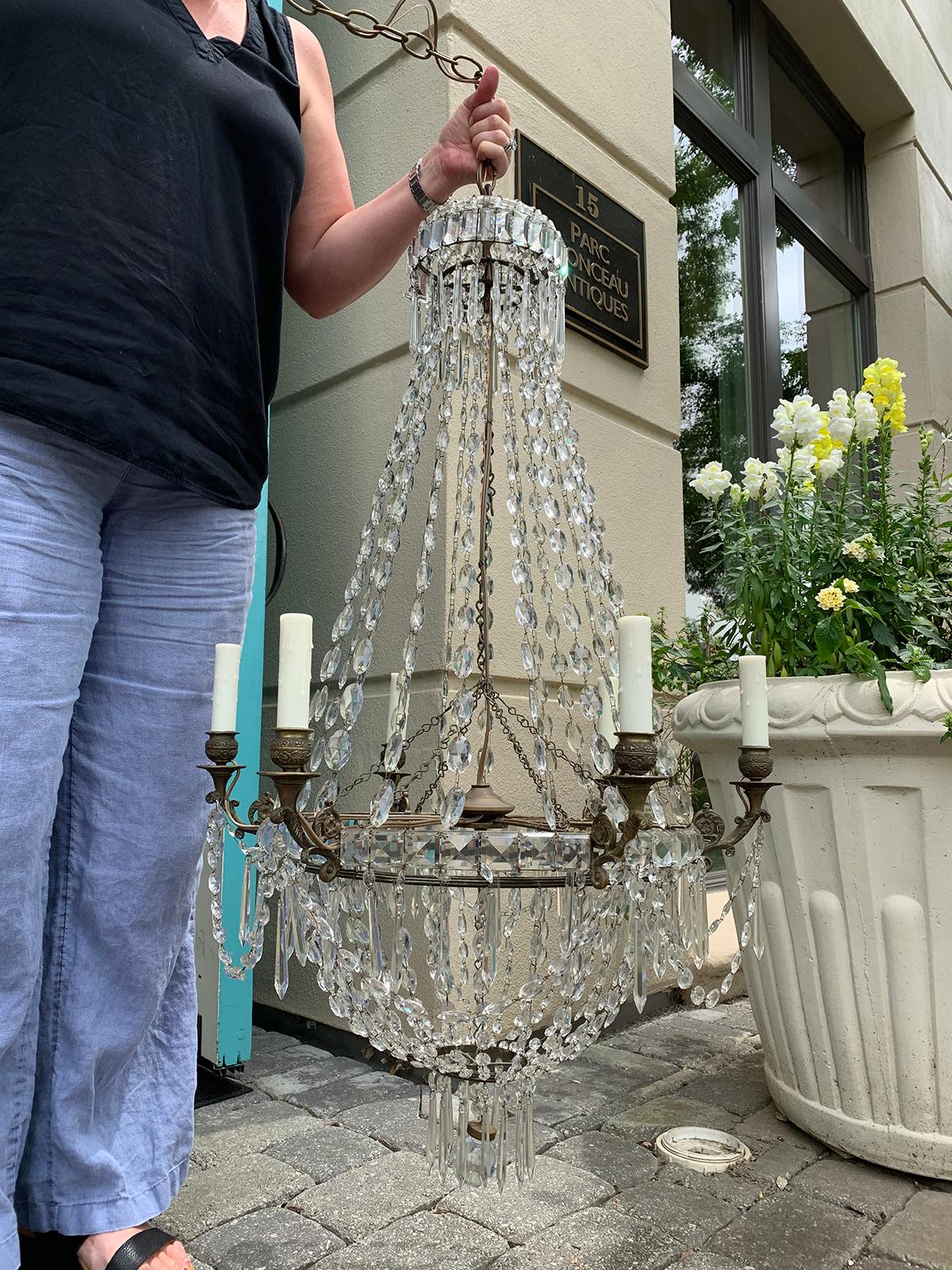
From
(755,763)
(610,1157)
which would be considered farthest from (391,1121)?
(755,763)

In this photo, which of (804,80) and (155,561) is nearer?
(155,561)

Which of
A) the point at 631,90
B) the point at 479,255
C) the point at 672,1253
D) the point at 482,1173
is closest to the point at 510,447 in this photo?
the point at 479,255

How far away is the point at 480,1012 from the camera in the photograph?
85cm

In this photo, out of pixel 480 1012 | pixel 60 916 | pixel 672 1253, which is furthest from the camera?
pixel 672 1253

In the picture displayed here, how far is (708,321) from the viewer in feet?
12.3

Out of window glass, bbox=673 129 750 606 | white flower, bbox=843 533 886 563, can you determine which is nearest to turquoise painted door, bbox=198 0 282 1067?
white flower, bbox=843 533 886 563

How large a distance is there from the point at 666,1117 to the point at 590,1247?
52 cm

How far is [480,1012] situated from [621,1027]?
157cm

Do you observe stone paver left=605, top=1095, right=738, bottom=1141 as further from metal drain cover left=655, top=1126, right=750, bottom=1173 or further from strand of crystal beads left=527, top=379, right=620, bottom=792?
strand of crystal beads left=527, top=379, right=620, bottom=792

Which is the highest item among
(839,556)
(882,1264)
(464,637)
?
(839,556)

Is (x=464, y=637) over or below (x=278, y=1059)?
over

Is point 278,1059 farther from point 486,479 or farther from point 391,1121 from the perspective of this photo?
point 486,479

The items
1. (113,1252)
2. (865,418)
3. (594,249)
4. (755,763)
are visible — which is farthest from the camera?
(594,249)

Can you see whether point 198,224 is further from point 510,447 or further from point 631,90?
point 631,90
